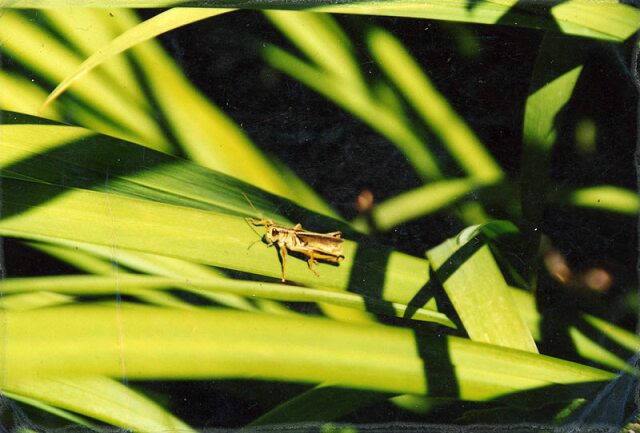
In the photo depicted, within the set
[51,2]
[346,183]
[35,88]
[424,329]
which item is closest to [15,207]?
[35,88]

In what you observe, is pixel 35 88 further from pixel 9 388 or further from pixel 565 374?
pixel 565 374

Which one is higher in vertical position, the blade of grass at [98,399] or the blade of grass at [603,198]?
the blade of grass at [603,198]

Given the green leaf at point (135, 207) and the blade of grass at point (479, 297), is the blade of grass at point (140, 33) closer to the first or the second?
the green leaf at point (135, 207)

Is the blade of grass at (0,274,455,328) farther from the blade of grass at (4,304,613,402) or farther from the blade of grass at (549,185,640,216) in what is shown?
the blade of grass at (549,185,640,216)

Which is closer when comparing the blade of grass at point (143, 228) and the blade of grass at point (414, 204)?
the blade of grass at point (143, 228)

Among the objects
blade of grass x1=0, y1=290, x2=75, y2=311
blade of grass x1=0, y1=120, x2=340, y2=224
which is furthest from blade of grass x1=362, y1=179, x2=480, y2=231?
blade of grass x1=0, y1=290, x2=75, y2=311

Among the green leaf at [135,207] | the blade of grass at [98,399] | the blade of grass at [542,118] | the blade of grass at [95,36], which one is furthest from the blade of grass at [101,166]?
the blade of grass at [542,118]

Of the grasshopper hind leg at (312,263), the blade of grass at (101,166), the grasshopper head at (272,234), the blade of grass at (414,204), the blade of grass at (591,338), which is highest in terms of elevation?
the blade of grass at (101,166)
